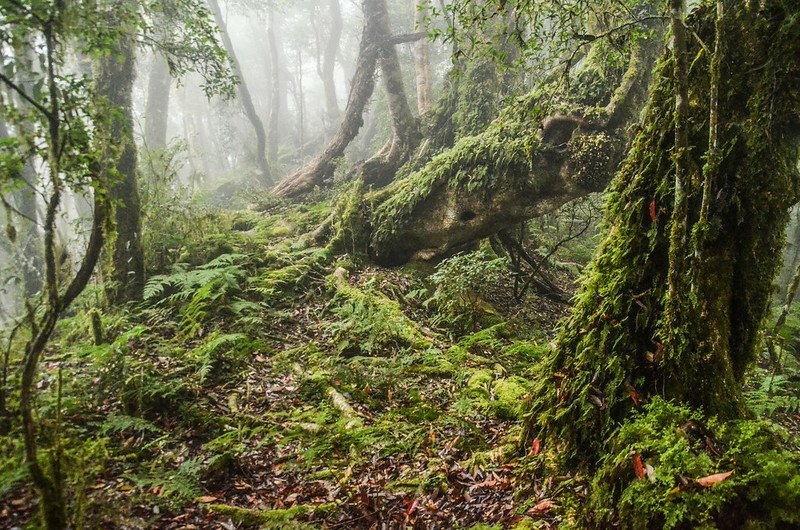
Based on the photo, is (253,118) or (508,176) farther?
(253,118)

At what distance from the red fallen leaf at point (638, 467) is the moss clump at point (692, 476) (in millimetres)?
17

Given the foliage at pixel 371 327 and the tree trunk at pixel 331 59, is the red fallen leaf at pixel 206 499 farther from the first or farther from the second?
the tree trunk at pixel 331 59

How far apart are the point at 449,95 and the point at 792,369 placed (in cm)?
1015

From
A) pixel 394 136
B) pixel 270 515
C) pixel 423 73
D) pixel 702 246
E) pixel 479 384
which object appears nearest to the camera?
pixel 702 246

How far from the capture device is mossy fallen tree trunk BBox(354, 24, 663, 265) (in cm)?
731

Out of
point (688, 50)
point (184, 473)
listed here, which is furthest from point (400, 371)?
point (688, 50)

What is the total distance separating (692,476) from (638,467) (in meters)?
0.28

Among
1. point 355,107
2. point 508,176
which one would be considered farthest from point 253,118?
point 508,176

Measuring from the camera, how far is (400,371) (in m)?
5.64

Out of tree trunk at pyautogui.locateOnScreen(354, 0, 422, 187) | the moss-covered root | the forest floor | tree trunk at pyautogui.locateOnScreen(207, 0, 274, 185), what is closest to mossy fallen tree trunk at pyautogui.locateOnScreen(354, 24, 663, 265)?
the forest floor

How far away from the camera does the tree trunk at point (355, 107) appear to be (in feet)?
45.4

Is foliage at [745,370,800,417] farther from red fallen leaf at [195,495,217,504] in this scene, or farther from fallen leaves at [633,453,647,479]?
red fallen leaf at [195,495,217,504]

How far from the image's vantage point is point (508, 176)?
8.00 meters

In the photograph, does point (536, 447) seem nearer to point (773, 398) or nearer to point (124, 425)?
point (124, 425)
